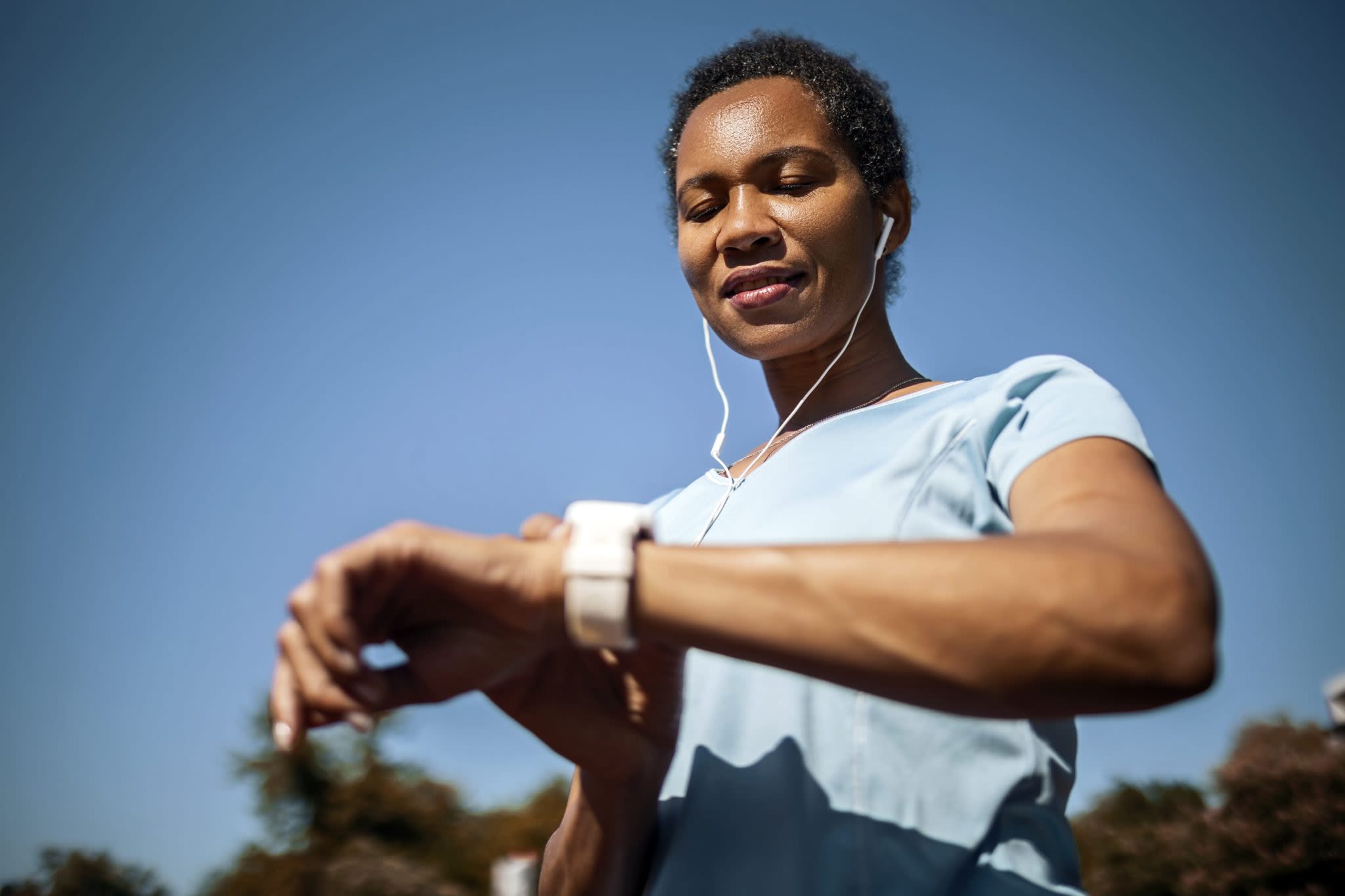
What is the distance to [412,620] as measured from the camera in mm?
1175

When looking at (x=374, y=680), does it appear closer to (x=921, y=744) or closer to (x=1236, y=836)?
(x=921, y=744)

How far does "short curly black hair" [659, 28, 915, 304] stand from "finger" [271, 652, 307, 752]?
1.71 metres

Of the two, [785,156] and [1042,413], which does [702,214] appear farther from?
[1042,413]

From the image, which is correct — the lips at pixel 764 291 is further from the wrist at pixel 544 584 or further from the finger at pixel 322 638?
the finger at pixel 322 638

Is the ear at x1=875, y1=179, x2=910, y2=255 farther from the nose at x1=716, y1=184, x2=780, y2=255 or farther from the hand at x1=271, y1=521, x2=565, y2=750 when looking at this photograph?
the hand at x1=271, y1=521, x2=565, y2=750

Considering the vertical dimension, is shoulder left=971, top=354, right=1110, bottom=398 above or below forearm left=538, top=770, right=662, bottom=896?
above

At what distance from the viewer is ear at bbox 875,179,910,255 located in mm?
2473

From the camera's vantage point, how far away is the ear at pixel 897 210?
2473mm

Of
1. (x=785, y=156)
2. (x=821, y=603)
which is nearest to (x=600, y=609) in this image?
(x=821, y=603)

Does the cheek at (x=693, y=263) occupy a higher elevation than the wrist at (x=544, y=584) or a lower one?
higher

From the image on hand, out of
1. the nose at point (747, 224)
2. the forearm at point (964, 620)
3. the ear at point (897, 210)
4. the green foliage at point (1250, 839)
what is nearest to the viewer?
the forearm at point (964, 620)

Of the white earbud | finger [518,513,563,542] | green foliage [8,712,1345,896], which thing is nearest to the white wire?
the white earbud

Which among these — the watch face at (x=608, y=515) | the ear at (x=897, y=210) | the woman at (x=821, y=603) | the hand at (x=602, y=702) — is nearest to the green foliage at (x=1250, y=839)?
the ear at (x=897, y=210)

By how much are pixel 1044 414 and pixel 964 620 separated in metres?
0.60
